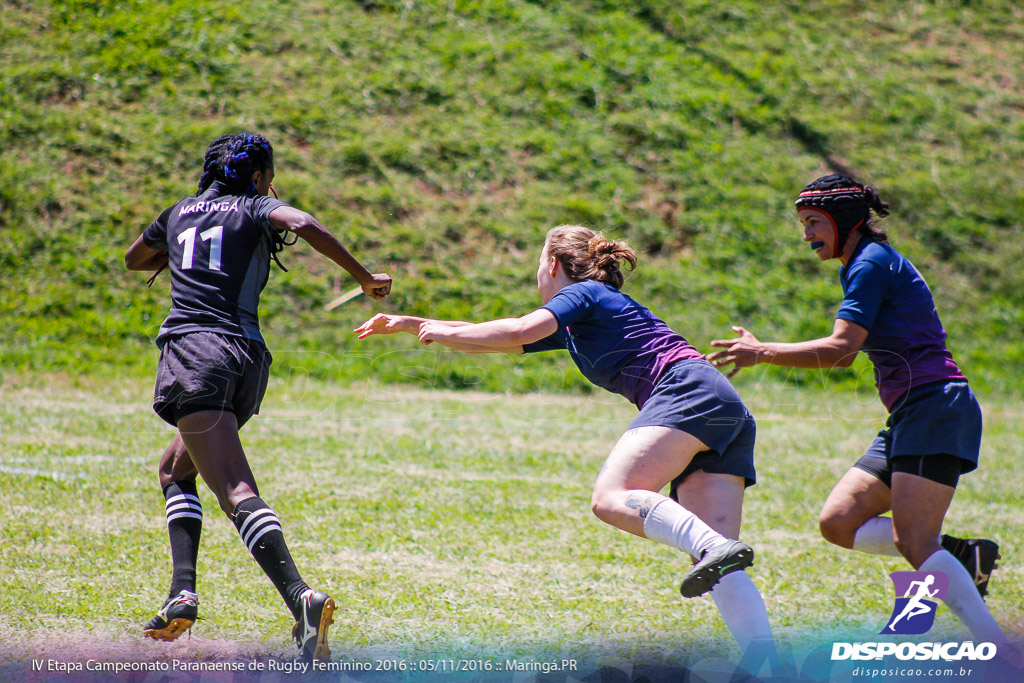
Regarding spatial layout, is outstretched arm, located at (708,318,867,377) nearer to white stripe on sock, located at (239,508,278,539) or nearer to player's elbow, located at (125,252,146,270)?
white stripe on sock, located at (239,508,278,539)

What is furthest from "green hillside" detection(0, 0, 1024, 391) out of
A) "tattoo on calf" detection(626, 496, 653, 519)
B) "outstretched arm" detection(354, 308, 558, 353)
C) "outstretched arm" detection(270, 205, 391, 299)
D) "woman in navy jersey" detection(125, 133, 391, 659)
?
"tattoo on calf" detection(626, 496, 653, 519)

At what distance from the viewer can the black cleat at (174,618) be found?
3605 millimetres

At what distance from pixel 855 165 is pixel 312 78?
10075mm

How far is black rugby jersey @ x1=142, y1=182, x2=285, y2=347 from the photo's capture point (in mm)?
3793

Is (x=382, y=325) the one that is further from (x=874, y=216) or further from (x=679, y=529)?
(x=874, y=216)

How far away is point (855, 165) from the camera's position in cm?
1672

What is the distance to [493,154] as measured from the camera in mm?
15805

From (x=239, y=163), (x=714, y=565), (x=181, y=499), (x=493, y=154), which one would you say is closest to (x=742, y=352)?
(x=714, y=565)

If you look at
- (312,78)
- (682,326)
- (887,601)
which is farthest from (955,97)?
(887,601)

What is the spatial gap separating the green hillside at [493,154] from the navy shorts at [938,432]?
340 inches

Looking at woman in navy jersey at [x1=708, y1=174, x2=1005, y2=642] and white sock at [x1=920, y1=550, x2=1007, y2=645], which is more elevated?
woman in navy jersey at [x1=708, y1=174, x2=1005, y2=642]

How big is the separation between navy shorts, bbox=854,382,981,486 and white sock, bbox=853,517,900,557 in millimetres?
432

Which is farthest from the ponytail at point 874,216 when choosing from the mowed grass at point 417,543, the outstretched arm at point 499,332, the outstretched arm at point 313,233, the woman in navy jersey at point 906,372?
the outstretched arm at point 313,233

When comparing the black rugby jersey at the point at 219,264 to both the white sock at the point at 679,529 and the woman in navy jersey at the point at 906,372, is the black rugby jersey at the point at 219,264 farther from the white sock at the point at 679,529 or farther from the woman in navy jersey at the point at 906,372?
the woman in navy jersey at the point at 906,372
